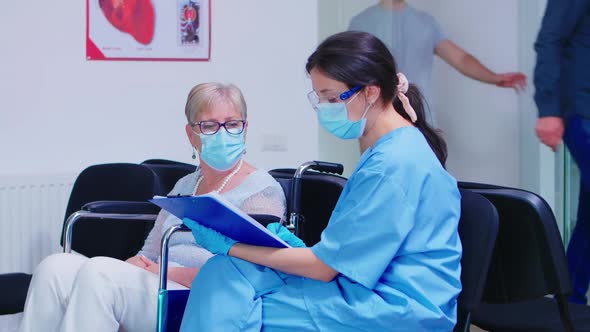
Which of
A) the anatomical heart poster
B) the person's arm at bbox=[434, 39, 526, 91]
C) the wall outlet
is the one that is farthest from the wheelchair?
the person's arm at bbox=[434, 39, 526, 91]

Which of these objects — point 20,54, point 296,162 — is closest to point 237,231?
point 20,54

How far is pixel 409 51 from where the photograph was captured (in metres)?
3.60

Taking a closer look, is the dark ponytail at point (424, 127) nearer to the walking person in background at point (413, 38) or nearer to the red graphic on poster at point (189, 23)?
the walking person in background at point (413, 38)

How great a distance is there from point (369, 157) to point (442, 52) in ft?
6.52

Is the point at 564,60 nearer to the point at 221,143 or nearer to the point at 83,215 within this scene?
the point at 221,143

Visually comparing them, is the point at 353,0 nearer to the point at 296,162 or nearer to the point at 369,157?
the point at 296,162

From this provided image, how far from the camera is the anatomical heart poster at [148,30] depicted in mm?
3326

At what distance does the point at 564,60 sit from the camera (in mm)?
2727

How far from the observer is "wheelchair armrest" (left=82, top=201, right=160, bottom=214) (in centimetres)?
251

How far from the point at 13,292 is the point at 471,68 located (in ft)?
6.77

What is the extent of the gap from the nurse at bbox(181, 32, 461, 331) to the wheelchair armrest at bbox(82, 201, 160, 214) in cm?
83

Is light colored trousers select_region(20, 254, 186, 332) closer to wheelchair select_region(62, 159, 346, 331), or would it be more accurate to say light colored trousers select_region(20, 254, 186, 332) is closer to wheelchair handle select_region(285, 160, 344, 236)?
wheelchair select_region(62, 159, 346, 331)

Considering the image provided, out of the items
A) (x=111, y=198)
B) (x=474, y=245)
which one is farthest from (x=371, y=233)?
(x=111, y=198)

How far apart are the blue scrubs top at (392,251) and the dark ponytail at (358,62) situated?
16 cm
